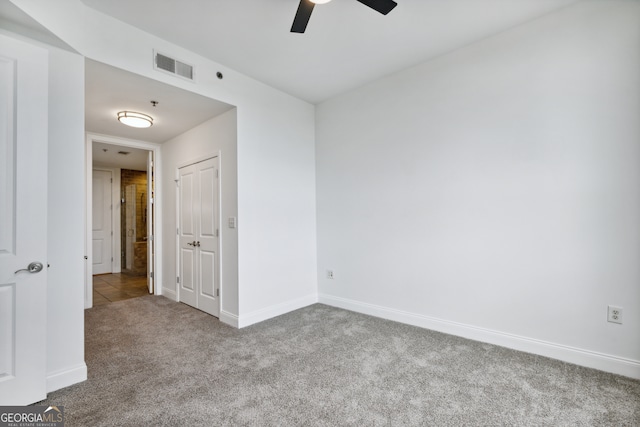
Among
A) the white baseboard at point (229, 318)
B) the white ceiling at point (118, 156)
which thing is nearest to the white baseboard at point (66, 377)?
the white baseboard at point (229, 318)

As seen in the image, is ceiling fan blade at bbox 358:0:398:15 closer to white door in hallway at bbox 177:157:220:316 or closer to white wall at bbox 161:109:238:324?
white wall at bbox 161:109:238:324

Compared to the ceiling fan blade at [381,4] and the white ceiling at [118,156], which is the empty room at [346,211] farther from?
the white ceiling at [118,156]

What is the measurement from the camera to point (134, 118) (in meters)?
3.53

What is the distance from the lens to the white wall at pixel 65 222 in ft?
6.95

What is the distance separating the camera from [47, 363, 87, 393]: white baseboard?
2.08 metres

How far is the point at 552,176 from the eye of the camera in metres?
2.49

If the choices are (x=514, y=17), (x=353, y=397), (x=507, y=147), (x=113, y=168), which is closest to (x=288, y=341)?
(x=353, y=397)

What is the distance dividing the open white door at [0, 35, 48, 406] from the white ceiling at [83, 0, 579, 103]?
34.8 inches

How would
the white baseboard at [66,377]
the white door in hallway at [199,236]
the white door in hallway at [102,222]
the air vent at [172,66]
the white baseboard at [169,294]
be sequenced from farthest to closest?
1. the white door in hallway at [102,222]
2. the white baseboard at [169,294]
3. the white door in hallway at [199,236]
4. the air vent at [172,66]
5. the white baseboard at [66,377]

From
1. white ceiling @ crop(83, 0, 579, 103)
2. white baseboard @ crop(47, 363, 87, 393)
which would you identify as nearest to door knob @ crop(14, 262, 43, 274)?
white baseboard @ crop(47, 363, 87, 393)

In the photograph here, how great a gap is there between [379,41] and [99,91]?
282cm

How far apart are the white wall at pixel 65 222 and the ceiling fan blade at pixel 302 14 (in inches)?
67.0

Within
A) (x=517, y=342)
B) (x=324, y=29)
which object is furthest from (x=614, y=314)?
(x=324, y=29)

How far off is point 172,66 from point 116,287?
4411 millimetres
